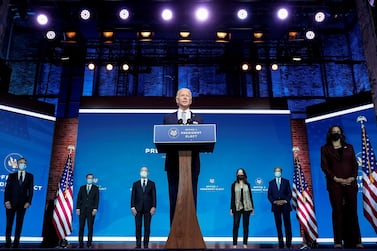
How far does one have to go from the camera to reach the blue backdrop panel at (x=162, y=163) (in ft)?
27.9

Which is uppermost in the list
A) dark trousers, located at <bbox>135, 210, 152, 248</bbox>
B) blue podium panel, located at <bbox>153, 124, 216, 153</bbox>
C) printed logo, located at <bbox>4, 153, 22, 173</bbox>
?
printed logo, located at <bbox>4, 153, 22, 173</bbox>

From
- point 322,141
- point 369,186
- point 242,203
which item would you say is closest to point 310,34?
point 322,141

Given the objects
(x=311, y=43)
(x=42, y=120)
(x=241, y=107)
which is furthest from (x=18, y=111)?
(x=311, y=43)

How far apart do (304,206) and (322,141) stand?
1.98 metres

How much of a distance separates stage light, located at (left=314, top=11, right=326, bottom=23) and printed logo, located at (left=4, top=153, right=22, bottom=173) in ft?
25.5

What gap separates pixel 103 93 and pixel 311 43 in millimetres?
6660

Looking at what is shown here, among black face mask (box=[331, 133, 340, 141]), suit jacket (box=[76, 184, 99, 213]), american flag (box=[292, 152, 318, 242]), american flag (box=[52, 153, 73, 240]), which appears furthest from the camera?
american flag (box=[292, 152, 318, 242])

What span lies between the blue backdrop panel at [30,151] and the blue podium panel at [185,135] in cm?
680

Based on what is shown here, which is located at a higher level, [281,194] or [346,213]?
[281,194]

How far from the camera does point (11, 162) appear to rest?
8.41 metres

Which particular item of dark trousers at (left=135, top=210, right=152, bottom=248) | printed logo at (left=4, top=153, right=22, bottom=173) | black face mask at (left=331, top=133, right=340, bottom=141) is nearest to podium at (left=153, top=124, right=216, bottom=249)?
black face mask at (left=331, top=133, right=340, bottom=141)

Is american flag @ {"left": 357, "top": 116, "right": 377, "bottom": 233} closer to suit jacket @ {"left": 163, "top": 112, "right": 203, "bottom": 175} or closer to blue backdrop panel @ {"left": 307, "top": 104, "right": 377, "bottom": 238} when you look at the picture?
blue backdrop panel @ {"left": 307, "top": 104, "right": 377, "bottom": 238}

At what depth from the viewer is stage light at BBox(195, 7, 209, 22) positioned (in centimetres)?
743

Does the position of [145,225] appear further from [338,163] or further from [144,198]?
[338,163]
